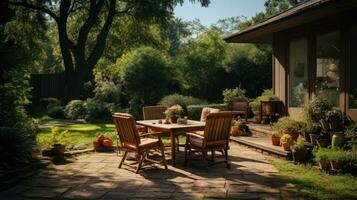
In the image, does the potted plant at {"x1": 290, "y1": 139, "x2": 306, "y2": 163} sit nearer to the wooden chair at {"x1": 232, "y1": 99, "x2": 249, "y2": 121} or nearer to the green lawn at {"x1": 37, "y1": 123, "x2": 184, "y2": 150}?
the green lawn at {"x1": 37, "y1": 123, "x2": 184, "y2": 150}

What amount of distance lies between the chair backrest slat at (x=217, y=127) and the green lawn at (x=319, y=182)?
109cm

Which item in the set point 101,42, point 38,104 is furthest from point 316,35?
point 38,104

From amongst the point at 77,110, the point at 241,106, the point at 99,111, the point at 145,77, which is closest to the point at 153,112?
the point at 241,106

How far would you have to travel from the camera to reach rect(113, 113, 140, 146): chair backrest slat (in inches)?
247

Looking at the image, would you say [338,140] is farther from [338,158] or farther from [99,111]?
[99,111]

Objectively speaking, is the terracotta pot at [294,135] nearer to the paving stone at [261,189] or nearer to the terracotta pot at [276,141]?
the terracotta pot at [276,141]

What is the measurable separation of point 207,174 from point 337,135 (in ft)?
8.60

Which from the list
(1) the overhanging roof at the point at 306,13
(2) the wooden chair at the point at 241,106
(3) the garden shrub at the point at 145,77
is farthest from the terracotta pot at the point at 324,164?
(3) the garden shrub at the point at 145,77

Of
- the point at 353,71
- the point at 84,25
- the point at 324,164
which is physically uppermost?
the point at 84,25

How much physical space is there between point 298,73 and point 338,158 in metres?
4.09

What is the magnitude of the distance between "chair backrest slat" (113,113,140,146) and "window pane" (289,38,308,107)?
4.90 metres

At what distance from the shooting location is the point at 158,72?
581 inches

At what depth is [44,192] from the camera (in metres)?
5.10

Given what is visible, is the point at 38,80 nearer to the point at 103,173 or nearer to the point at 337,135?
the point at 103,173
